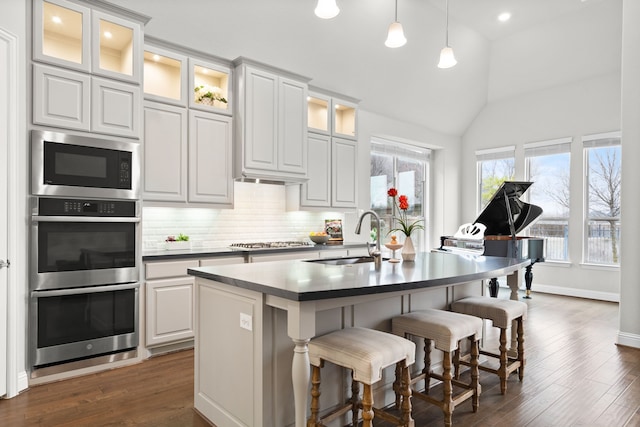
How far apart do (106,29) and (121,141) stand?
1.00 metres

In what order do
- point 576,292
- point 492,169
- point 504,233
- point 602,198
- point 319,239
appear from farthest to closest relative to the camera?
point 492,169, point 576,292, point 602,198, point 504,233, point 319,239

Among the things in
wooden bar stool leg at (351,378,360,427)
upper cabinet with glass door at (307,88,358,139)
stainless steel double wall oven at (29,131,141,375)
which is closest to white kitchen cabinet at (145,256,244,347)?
stainless steel double wall oven at (29,131,141,375)

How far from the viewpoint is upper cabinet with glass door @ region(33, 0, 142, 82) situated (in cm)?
318

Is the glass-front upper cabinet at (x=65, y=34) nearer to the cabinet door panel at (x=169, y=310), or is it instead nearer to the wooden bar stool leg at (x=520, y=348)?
the cabinet door panel at (x=169, y=310)

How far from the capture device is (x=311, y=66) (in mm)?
5355

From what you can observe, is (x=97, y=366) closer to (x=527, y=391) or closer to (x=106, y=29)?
(x=106, y=29)

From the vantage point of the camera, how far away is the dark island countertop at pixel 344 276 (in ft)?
6.32

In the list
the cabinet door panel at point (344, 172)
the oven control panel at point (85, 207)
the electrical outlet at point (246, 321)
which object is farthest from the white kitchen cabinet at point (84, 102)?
the cabinet door panel at point (344, 172)

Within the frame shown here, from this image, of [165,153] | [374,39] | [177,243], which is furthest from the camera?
[374,39]

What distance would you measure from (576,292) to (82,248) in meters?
7.17

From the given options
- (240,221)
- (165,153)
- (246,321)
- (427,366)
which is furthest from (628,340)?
(165,153)

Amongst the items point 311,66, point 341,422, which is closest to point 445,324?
point 341,422

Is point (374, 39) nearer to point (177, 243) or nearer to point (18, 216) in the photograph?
point (177, 243)

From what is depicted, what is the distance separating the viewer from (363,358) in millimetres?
1874
